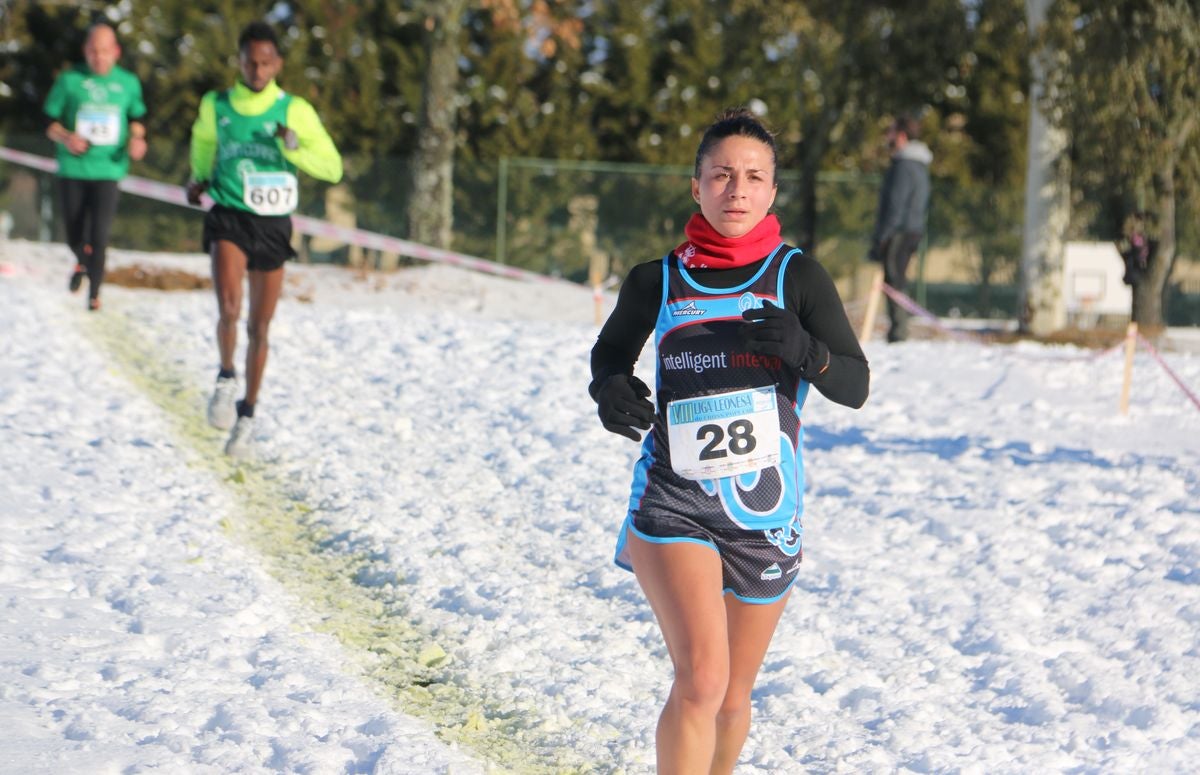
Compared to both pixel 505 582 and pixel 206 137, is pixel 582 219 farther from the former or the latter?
pixel 505 582

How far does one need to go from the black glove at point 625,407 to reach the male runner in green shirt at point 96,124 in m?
8.41

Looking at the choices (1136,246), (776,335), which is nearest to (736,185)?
(776,335)

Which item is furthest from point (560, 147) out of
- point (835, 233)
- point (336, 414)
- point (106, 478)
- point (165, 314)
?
point (106, 478)

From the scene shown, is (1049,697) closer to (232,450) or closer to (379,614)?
(379,614)

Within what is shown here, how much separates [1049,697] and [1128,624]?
92 centimetres

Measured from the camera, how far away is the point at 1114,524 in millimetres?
7180

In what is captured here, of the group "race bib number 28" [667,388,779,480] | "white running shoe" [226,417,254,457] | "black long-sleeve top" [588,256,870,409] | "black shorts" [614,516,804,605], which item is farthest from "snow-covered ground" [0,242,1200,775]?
"black long-sleeve top" [588,256,870,409]

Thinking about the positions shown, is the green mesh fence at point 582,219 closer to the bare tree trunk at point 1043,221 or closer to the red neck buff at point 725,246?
the bare tree trunk at point 1043,221

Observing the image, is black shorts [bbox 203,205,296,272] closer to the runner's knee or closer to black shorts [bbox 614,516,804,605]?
black shorts [bbox 614,516,804,605]

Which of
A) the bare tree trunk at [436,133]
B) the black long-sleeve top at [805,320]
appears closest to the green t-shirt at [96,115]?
the black long-sleeve top at [805,320]

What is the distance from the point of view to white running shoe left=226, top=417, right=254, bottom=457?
7801 millimetres

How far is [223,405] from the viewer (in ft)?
26.4

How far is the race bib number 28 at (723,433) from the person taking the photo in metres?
3.45

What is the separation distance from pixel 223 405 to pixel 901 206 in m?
7.19
